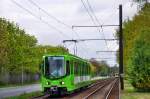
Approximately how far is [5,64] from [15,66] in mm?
9534

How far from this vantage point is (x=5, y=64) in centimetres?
8488

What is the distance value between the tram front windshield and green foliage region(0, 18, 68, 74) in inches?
1404

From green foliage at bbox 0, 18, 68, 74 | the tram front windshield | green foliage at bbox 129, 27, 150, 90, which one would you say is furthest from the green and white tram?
green foliage at bbox 0, 18, 68, 74

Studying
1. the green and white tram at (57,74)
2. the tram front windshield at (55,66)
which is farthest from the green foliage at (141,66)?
the tram front windshield at (55,66)

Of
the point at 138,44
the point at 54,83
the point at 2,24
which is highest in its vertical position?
the point at 2,24

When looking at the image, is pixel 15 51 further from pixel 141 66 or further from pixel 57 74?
pixel 57 74

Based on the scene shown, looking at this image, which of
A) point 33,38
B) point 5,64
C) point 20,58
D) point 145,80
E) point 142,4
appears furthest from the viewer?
point 33,38

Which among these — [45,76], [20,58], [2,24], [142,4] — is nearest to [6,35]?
[2,24]

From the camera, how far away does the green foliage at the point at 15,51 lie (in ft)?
276

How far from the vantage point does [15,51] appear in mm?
92812

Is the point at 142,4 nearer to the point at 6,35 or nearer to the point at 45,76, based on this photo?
the point at 45,76

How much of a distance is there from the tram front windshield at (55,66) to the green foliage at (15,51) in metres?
35.7

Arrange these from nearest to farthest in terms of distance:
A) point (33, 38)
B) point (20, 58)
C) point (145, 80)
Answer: point (145, 80)
point (20, 58)
point (33, 38)

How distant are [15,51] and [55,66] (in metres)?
50.9
